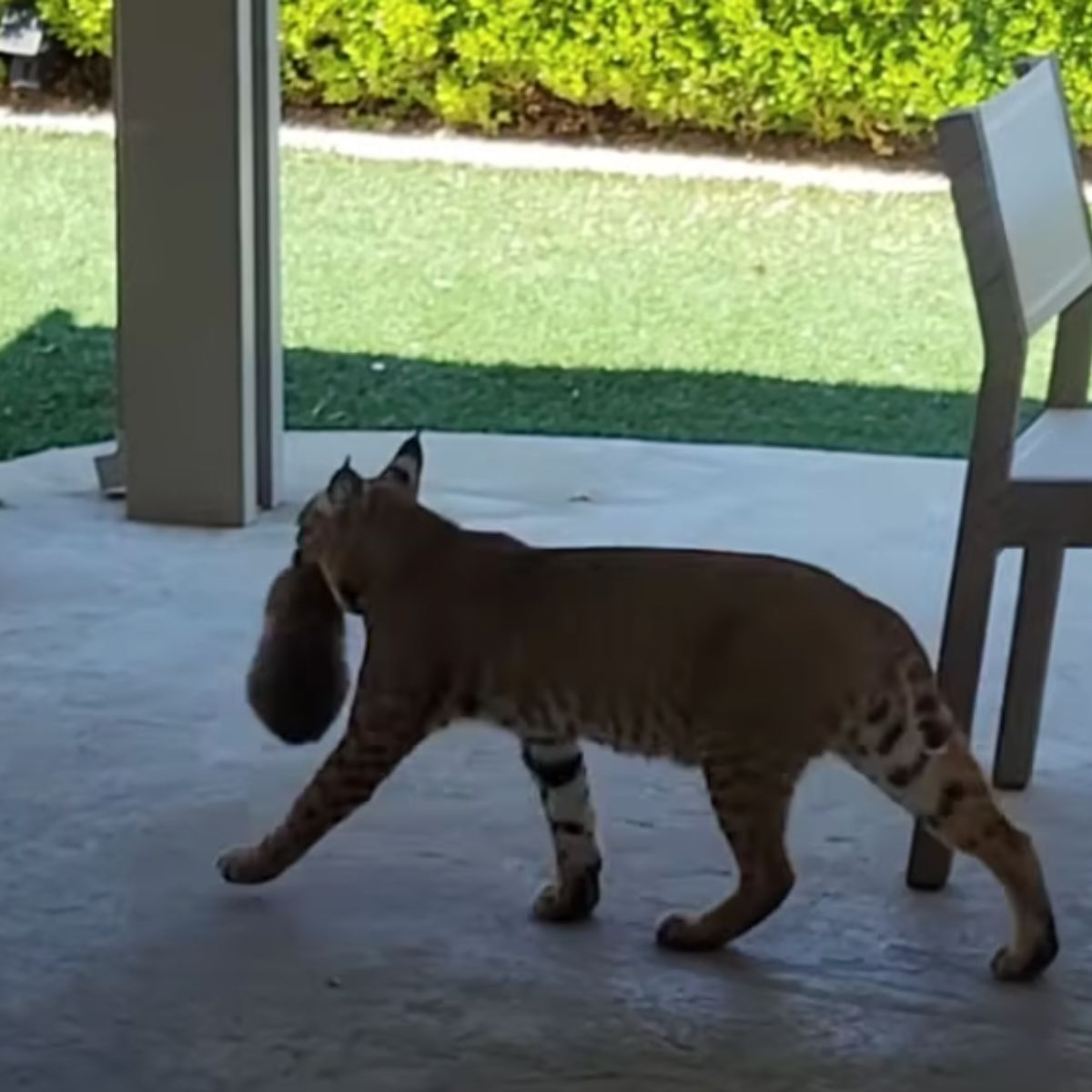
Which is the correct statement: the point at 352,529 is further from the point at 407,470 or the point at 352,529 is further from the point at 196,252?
the point at 196,252

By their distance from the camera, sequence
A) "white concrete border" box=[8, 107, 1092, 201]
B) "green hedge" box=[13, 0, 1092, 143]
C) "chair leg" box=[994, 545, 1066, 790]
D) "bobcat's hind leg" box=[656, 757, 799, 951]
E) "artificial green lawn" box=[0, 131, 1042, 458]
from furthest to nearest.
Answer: "white concrete border" box=[8, 107, 1092, 201] < "green hedge" box=[13, 0, 1092, 143] < "artificial green lawn" box=[0, 131, 1042, 458] < "chair leg" box=[994, 545, 1066, 790] < "bobcat's hind leg" box=[656, 757, 799, 951]

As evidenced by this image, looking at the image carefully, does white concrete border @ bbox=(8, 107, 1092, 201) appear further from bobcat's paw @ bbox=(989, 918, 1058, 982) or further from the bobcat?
bobcat's paw @ bbox=(989, 918, 1058, 982)

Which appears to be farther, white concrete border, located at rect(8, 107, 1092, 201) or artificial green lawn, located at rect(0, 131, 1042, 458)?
white concrete border, located at rect(8, 107, 1092, 201)

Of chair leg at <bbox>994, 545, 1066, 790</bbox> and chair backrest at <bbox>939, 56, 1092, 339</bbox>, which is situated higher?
chair backrest at <bbox>939, 56, 1092, 339</bbox>

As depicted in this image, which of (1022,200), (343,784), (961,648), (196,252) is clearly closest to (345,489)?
(343,784)

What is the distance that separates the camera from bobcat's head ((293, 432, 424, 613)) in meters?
2.64

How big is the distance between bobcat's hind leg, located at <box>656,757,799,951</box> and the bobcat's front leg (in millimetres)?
291

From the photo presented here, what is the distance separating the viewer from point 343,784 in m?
2.61

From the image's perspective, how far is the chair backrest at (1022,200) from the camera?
2615mm

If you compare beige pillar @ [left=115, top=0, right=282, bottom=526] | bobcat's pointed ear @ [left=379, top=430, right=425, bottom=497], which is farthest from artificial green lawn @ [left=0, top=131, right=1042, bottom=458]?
bobcat's pointed ear @ [left=379, top=430, right=425, bottom=497]

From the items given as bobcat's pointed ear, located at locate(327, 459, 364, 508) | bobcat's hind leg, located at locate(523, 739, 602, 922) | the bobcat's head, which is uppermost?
bobcat's pointed ear, located at locate(327, 459, 364, 508)

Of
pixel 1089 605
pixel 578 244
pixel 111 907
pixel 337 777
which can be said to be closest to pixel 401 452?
pixel 337 777

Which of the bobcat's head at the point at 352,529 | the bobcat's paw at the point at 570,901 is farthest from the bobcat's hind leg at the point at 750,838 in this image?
the bobcat's head at the point at 352,529

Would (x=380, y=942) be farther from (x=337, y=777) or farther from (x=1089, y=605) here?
(x=1089, y=605)
